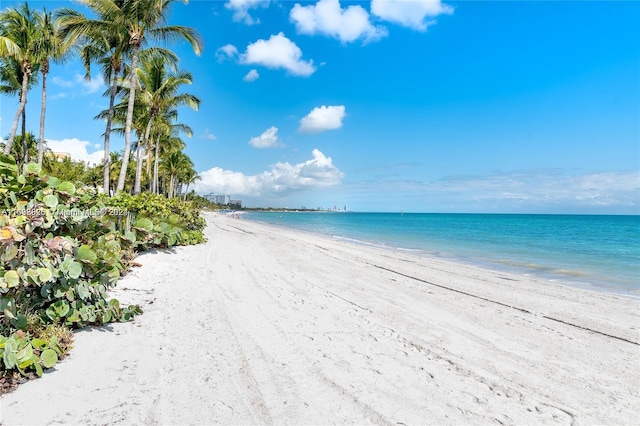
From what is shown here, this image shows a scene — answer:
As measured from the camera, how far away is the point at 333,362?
12.0 ft

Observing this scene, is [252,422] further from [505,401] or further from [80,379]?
[505,401]

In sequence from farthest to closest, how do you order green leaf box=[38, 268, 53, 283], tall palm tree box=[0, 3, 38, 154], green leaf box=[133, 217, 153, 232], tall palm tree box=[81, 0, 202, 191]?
tall palm tree box=[0, 3, 38, 154] → tall palm tree box=[81, 0, 202, 191] → green leaf box=[133, 217, 153, 232] → green leaf box=[38, 268, 53, 283]

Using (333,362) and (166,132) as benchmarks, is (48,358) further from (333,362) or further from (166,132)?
(166,132)

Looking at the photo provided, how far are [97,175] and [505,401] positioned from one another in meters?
60.0

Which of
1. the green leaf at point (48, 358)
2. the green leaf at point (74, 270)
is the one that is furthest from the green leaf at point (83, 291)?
the green leaf at point (48, 358)

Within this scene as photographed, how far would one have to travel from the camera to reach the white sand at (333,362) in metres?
2.78

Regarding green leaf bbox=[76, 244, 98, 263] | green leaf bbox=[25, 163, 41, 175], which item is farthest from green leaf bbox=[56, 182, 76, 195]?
green leaf bbox=[76, 244, 98, 263]

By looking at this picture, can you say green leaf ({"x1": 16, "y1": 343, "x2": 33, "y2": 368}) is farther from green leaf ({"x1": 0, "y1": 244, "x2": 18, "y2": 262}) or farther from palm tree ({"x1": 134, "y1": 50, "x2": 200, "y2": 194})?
palm tree ({"x1": 134, "y1": 50, "x2": 200, "y2": 194})

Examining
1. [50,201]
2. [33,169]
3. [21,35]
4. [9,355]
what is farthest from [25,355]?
[21,35]

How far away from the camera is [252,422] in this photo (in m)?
2.62

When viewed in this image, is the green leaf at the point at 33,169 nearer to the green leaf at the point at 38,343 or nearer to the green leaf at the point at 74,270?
the green leaf at the point at 74,270

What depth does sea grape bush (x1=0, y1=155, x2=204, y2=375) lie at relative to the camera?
9.66 ft

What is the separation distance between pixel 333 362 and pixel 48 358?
2.75 m

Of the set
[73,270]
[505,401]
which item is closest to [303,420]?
[505,401]
